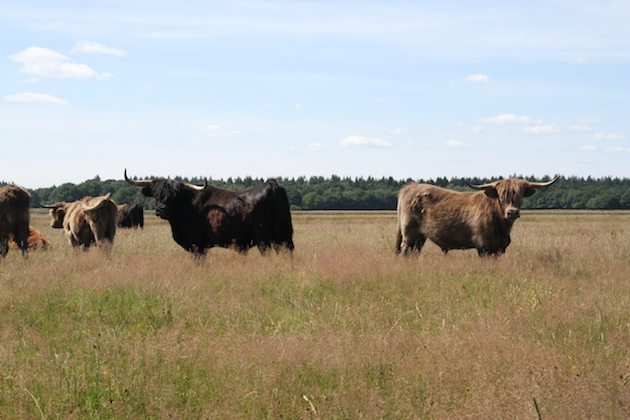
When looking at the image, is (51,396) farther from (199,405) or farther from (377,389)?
(377,389)

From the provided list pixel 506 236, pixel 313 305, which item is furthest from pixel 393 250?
pixel 313 305

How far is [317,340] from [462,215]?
723cm

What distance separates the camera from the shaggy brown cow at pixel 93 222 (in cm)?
1616

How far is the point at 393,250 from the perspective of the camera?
15.8m

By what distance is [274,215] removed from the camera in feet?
45.4

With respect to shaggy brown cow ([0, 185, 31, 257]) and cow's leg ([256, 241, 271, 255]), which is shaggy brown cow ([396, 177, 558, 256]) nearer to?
cow's leg ([256, 241, 271, 255])

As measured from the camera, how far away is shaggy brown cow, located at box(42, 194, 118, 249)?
16.2 metres

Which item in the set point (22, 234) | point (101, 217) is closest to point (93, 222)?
point (101, 217)

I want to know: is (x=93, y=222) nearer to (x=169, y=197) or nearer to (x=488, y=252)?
(x=169, y=197)

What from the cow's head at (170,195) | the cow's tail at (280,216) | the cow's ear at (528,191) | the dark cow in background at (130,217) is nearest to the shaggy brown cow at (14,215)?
the cow's head at (170,195)

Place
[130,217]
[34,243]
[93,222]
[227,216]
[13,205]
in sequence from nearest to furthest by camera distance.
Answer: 1. [227,216]
2. [13,205]
3. [93,222]
4. [34,243]
5. [130,217]

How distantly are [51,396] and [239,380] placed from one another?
146cm

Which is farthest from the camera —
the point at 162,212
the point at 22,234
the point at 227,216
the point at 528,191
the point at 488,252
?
the point at 22,234

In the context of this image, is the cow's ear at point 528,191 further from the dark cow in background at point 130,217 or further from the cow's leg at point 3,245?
the dark cow in background at point 130,217
